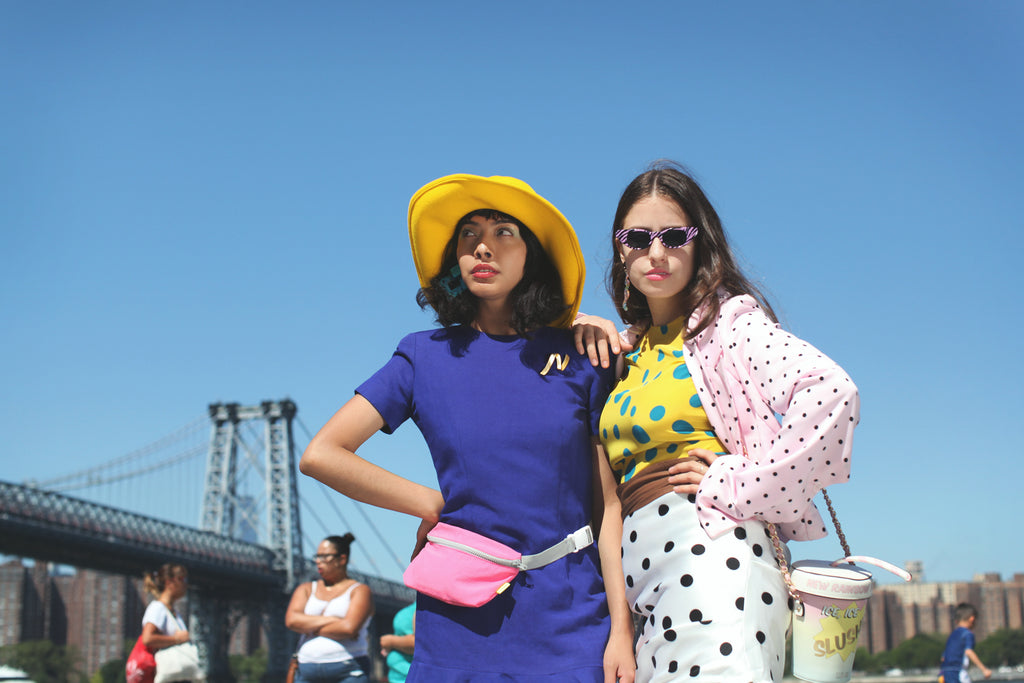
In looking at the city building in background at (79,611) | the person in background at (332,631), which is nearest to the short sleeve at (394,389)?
the person in background at (332,631)

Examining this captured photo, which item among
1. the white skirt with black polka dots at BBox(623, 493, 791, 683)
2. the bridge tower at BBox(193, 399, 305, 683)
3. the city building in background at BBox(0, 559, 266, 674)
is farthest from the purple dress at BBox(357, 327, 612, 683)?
the city building in background at BBox(0, 559, 266, 674)

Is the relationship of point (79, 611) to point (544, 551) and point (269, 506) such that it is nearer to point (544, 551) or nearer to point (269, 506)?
point (269, 506)

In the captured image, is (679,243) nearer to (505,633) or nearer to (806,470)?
(806,470)

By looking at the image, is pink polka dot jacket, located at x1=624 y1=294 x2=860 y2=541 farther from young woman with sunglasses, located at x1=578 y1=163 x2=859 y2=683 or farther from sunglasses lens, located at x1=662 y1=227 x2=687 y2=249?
sunglasses lens, located at x1=662 y1=227 x2=687 y2=249

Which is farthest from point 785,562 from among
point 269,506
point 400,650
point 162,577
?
point 269,506

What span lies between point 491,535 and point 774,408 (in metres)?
0.54

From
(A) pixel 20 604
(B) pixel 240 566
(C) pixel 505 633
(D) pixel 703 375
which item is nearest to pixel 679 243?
(D) pixel 703 375

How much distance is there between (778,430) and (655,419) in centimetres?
22

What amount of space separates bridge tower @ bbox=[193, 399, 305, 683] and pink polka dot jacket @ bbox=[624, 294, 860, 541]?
124 ft

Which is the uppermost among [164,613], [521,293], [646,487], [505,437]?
[521,293]

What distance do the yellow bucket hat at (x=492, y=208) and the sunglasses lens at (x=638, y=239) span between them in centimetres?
11

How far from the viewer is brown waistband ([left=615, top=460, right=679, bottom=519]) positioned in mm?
1710

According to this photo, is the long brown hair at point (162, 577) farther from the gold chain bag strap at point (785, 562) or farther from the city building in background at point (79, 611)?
the city building in background at point (79, 611)

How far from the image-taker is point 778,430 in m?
1.65
